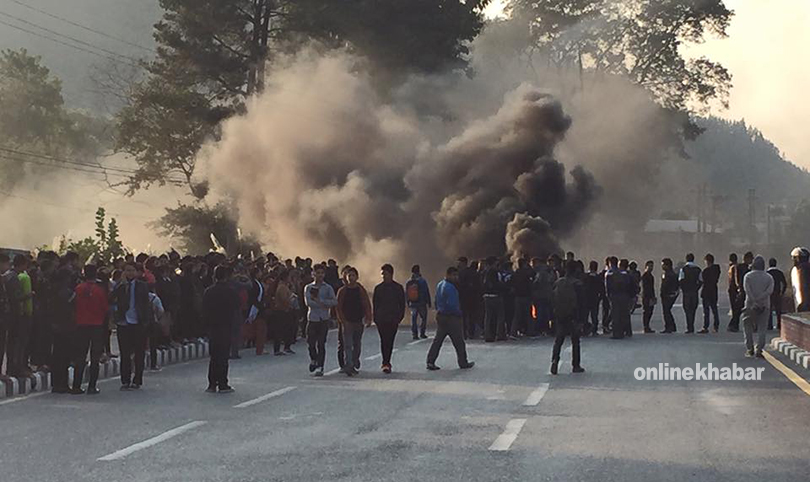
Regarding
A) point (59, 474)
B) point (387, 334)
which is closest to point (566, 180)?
point (387, 334)

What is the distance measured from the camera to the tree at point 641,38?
6178 centimetres

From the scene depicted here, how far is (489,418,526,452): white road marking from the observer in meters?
11.3

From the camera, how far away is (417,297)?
88.2ft

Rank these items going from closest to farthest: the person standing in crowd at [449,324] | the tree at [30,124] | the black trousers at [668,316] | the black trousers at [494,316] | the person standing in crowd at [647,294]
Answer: the person standing in crowd at [449,324] → the black trousers at [494,316] → the black trousers at [668,316] → the person standing in crowd at [647,294] → the tree at [30,124]

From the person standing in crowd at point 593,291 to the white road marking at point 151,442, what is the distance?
1606cm

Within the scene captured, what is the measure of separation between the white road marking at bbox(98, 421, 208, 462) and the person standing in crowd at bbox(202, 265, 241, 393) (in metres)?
3.44

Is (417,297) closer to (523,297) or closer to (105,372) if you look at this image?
(523,297)

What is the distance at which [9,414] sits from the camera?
14539 millimetres

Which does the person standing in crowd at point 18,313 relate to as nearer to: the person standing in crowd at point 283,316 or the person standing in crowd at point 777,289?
the person standing in crowd at point 283,316

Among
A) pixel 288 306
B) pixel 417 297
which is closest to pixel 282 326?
pixel 288 306

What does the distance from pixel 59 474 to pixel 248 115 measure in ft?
120

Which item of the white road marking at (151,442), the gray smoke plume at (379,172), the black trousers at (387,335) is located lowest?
the white road marking at (151,442)

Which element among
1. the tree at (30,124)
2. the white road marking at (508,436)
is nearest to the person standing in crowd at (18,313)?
the white road marking at (508,436)

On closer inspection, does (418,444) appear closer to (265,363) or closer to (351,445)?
(351,445)
